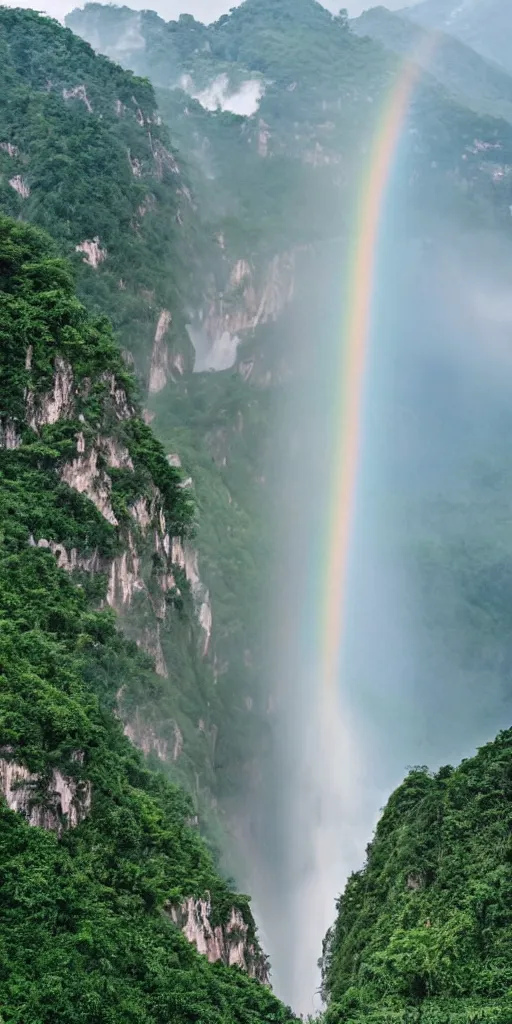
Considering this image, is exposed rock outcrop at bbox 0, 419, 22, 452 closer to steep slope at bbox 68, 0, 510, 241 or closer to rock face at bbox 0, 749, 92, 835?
rock face at bbox 0, 749, 92, 835

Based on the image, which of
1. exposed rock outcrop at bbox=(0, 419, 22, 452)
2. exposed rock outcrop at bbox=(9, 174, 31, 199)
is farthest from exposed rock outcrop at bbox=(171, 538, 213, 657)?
exposed rock outcrop at bbox=(9, 174, 31, 199)

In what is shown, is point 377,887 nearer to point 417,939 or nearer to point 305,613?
point 417,939

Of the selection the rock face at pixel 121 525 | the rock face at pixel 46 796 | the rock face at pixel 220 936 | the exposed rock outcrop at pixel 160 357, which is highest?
the exposed rock outcrop at pixel 160 357

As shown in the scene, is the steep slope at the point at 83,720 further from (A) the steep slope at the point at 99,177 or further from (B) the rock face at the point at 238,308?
(B) the rock face at the point at 238,308

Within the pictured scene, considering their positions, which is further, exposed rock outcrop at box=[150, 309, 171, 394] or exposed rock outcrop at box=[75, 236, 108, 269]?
exposed rock outcrop at box=[150, 309, 171, 394]

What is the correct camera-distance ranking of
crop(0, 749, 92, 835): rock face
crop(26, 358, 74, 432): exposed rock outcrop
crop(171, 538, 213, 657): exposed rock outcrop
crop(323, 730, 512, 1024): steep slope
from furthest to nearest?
crop(171, 538, 213, 657): exposed rock outcrop, crop(26, 358, 74, 432): exposed rock outcrop, crop(0, 749, 92, 835): rock face, crop(323, 730, 512, 1024): steep slope

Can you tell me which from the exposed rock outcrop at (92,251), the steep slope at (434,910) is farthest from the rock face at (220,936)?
the exposed rock outcrop at (92,251)
